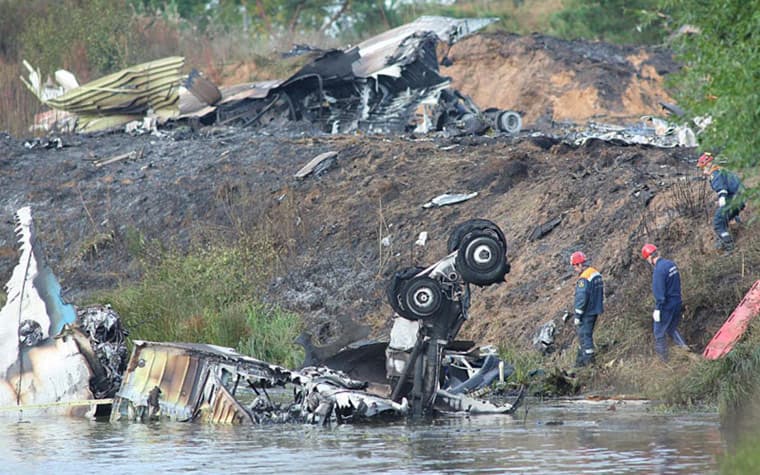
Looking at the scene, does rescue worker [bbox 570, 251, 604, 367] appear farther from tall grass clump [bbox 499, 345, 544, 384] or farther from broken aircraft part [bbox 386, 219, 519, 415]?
broken aircraft part [bbox 386, 219, 519, 415]

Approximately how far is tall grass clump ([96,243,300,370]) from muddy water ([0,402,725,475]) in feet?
19.1

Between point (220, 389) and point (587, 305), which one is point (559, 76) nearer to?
point (587, 305)

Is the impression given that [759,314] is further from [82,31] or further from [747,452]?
[82,31]

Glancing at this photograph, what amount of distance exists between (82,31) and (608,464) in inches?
1300

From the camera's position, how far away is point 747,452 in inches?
349

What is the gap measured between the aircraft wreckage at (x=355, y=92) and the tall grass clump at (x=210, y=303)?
7320 millimetres

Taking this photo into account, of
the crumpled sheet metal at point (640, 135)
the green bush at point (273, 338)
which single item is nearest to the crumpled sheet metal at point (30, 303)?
the green bush at point (273, 338)

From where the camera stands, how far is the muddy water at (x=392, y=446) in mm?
12938

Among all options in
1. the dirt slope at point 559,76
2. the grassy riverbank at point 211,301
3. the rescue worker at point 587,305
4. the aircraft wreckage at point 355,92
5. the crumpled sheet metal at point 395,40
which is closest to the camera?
the rescue worker at point 587,305

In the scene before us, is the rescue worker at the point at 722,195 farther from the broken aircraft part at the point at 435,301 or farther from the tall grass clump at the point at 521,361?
the broken aircraft part at the point at 435,301

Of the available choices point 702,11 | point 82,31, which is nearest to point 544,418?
point 702,11

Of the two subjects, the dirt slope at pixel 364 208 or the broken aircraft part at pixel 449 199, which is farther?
the broken aircraft part at pixel 449 199

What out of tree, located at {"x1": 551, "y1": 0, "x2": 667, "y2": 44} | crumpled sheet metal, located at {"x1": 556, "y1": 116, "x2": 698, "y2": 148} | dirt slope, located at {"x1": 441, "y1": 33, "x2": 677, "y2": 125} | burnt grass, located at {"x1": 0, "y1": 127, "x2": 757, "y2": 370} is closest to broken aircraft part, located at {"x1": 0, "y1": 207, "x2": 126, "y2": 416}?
burnt grass, located at {"x1": 0, "y1": 127, "x2": 757, "y2": 370}

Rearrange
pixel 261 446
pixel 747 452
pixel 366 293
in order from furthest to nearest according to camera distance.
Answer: pixel 366 293 → pixel 261 446 → pixel 747 452
